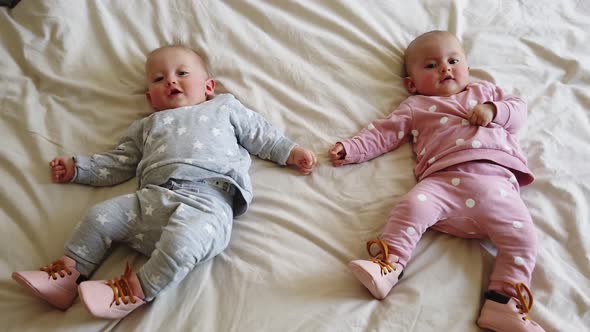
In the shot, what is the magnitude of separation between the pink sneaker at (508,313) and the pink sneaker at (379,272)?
0.17 meters

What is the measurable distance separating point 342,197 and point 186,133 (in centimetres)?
39

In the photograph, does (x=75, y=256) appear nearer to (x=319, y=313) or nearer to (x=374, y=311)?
(x=319, y=313)

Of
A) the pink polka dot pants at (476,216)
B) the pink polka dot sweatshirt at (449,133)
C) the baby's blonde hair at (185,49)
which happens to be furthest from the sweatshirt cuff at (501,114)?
the baby's blonde hair at (185,49)

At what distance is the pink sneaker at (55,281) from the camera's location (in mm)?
909

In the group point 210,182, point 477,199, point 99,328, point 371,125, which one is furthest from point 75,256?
point 477,199

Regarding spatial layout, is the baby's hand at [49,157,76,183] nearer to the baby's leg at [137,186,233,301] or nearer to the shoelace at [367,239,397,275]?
the baby's leg at [137,186,233,301]

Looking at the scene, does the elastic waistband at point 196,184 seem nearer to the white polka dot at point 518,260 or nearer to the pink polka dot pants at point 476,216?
the pink polka dot pants at point 476,216

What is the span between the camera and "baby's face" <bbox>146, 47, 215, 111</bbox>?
121 cm

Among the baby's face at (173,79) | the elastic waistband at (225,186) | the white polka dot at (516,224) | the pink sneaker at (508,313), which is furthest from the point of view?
the baby's face at (173,79)

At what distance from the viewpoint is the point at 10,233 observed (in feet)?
3.36

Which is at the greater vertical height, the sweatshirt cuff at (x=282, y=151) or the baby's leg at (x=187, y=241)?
the sweatshirt cuff at (x=282, y=151)

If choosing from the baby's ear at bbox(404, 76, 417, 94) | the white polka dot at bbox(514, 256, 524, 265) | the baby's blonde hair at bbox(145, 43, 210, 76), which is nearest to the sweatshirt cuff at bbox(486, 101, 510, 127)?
the baby's ear at bbox(404, 76, 417, 94)

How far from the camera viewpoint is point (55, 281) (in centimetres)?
93

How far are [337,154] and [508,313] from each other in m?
0.50
